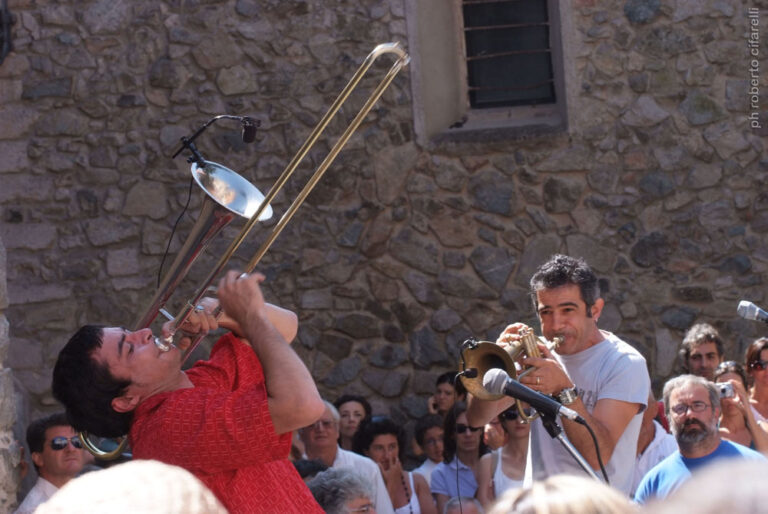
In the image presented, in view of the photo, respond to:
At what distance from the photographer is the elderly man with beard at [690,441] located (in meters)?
4.24

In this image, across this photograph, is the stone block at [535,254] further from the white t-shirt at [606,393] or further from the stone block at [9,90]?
the stone block at [9,90]

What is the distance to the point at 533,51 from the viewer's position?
24.9ft

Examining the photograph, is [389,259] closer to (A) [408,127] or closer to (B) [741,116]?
(A) [408,127]

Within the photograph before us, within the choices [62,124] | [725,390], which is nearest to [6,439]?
[725,390]

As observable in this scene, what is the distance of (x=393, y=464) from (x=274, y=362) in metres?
3.24

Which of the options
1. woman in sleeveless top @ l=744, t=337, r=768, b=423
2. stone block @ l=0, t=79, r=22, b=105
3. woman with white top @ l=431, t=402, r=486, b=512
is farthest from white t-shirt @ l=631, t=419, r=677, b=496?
stone block @ l=0, t=79, r=22, b=105

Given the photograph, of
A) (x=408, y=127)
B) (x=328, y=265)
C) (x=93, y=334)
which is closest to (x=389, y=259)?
(x=328, y=265)

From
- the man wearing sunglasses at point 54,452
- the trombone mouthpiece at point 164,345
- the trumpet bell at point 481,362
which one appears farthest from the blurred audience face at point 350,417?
the trombone mouthpiece at point 164,345

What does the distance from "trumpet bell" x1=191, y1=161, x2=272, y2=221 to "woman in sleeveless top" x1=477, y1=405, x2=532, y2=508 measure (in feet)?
6.87

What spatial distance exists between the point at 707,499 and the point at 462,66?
664 centimetres

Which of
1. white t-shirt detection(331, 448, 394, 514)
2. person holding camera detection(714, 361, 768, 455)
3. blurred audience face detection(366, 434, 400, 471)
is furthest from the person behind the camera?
blurred audience face detection(366, 434, 400, 471)

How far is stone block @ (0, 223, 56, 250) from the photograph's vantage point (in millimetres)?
7086

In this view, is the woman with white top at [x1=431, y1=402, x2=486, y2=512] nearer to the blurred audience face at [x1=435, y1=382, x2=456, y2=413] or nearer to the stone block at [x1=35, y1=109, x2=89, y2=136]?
the blurred audience face at [x1=435, y1=382, x2=456, y2=413]

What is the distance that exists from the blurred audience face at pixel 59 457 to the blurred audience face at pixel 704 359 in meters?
3.53
